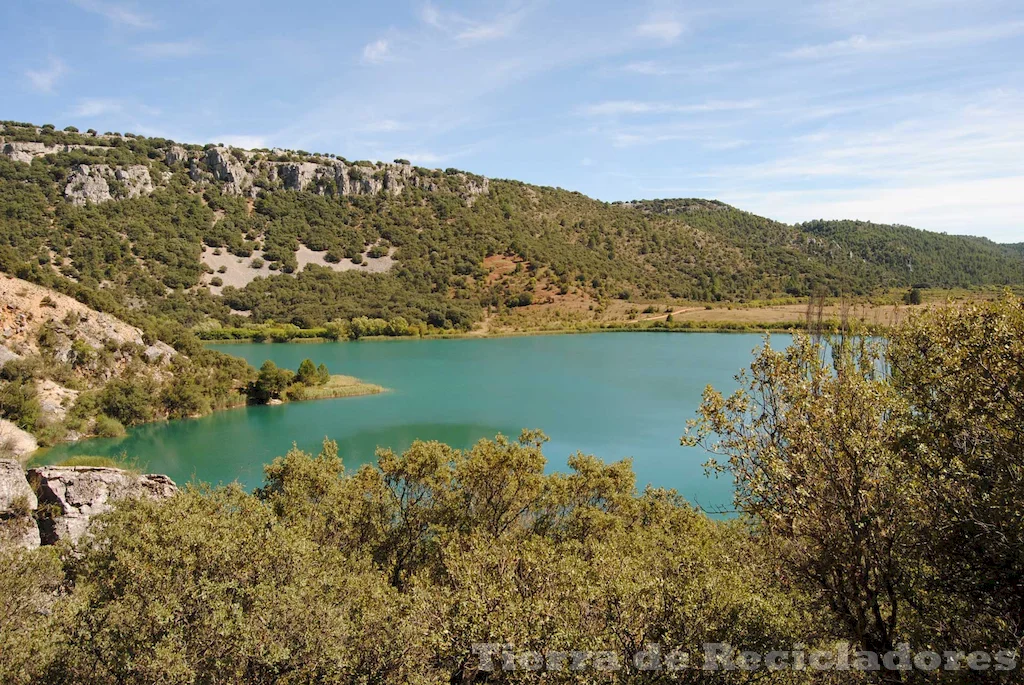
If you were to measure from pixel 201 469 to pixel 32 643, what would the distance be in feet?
80.8

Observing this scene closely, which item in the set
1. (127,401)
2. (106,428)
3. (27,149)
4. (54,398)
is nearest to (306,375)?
(127,401)

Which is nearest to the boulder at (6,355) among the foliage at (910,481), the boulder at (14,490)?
the boulder at (14,490)

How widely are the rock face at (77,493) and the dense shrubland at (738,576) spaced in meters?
7.61

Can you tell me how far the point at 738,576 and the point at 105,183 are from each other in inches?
4950

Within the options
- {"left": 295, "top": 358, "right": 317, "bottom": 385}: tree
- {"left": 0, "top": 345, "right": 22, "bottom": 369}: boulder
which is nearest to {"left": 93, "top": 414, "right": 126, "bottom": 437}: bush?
{"left": 0, "top": 345, "right": 22, "bottom": 369}: boulder

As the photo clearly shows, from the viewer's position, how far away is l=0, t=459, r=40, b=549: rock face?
18031mm

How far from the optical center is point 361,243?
127m

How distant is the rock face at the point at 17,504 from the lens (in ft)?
59.2

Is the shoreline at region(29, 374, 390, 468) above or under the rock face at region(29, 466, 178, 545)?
under

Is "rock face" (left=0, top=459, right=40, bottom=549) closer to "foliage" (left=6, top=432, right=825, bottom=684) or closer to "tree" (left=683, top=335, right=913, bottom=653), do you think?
"foliage" (left=6, top=432, right=825, bottom=684)

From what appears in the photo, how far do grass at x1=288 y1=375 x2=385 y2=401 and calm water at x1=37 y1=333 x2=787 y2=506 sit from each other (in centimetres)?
169

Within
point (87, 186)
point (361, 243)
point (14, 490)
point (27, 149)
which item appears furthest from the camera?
point (361, 243)

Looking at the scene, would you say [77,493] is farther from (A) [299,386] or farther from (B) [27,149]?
(B) [27,149]

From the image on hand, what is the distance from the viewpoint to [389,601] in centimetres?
Answer: 1125
